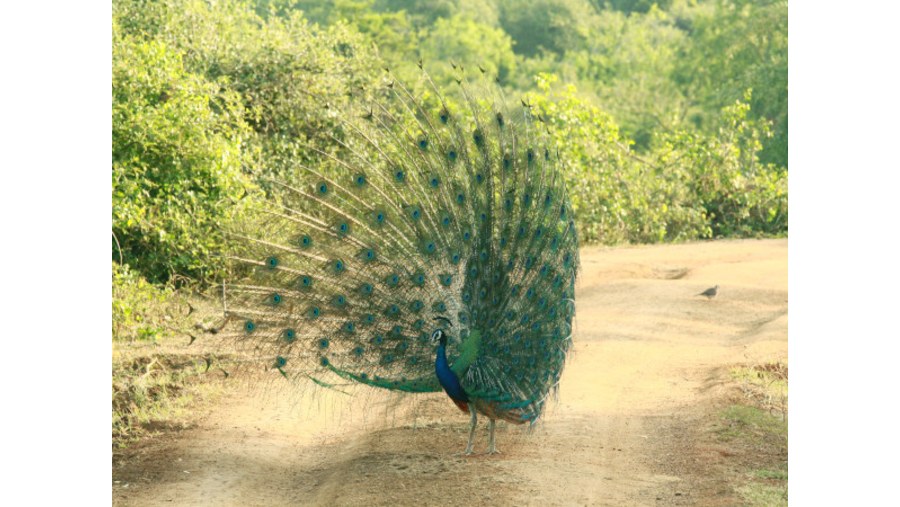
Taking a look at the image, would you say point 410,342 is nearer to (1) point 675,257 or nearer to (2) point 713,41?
→ (1) point 675,257

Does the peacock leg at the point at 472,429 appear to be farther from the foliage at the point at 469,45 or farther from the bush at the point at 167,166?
the foliage at the point at 469,45

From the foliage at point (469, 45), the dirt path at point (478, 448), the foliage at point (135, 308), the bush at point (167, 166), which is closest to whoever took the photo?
the dirt path at point (478, 448)

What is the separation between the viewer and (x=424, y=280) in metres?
6.55

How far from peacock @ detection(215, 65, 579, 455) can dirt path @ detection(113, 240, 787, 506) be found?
559 millimetres

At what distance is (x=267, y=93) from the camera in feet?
45.1

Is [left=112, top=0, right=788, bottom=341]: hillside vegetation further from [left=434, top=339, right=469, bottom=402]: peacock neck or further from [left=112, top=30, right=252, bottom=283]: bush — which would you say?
[left=434, top=339, right=469, bottom=402]: peacock neck

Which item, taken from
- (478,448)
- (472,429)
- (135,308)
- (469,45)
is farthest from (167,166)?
(469,45)

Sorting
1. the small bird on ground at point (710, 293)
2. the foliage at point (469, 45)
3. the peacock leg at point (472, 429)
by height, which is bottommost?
the small bird on ground at point (710, 293)

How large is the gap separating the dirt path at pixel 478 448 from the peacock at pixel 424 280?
1.83 ft

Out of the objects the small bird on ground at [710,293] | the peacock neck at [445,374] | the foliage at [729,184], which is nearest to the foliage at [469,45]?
the foliage at [729,184]

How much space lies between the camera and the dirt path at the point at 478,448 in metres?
6.30

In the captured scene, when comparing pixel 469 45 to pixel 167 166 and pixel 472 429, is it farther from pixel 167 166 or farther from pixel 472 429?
pixel 472 429

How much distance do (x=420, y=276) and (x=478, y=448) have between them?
1.43m

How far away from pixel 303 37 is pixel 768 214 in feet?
34.9
